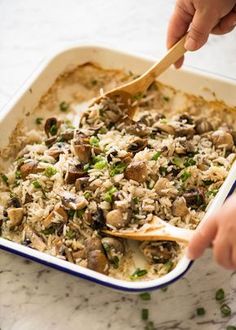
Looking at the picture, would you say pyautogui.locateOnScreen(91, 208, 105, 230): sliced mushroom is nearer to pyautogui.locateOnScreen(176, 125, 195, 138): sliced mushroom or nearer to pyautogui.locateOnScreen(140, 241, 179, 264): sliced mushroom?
pyautogui.locateOnScreen(140, 241, 179, 264): sliced mushroom

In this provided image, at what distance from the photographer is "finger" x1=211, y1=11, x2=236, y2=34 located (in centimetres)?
208

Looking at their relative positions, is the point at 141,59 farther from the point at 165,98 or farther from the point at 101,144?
the point at 101,144

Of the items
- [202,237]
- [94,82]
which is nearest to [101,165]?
[202,237]

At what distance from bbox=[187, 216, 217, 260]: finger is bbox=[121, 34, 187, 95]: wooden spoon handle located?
762 millimetres

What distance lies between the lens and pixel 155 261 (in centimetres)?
173

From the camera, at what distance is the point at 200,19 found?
2006 mm

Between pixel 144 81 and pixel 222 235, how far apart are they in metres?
0.83

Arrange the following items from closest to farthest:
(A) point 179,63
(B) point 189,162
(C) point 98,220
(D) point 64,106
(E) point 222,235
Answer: (E) point 222,235 < (C) point 98,220 < (B) point 189,162 < (A) point 179,63 < (D) point 64,106

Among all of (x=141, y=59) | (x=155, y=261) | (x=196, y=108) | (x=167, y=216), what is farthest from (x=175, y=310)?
(x=141, y=59)

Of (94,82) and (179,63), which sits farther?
(94,82)

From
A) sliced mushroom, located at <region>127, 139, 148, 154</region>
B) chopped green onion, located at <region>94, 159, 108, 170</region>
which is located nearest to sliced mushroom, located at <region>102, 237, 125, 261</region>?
chopped green onion, located at <region>94, 159, 108, 170</region>

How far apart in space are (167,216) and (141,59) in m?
0.69

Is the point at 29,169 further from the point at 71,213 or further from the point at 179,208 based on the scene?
the point at 179,208

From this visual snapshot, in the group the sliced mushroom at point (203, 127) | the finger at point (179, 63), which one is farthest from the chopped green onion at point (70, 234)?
the finger at point (179, 63)
